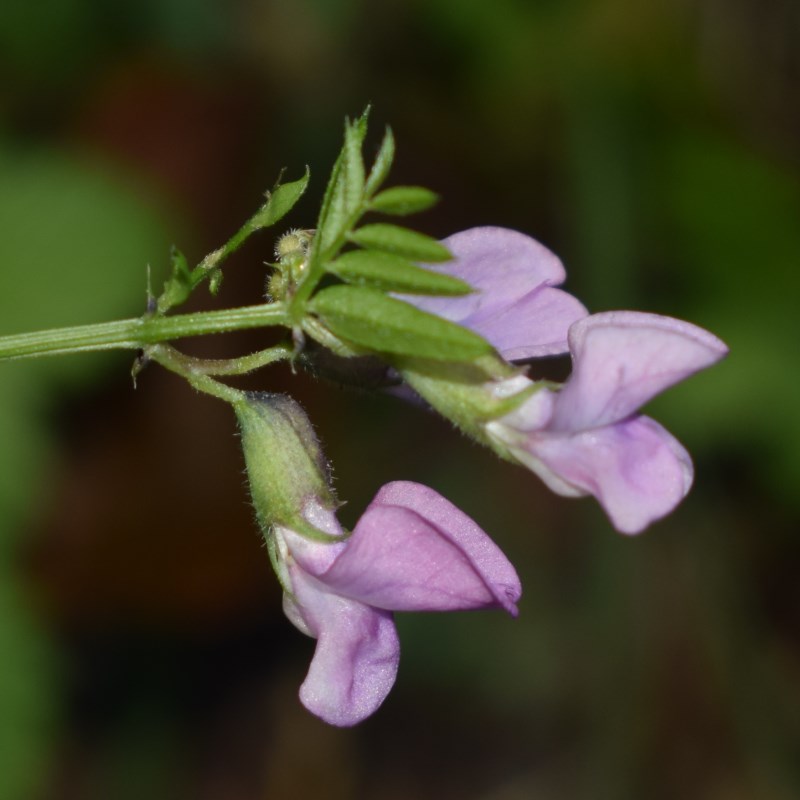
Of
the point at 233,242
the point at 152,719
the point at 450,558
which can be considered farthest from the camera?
the point at 152,719

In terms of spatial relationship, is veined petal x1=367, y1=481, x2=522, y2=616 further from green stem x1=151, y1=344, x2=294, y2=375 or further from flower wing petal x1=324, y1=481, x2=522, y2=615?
green stem x1=151, y1=344, x2=294, y2=375

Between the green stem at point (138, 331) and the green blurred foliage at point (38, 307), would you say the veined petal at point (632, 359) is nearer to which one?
the green stem at point (138, 331)

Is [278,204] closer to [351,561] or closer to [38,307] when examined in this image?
[351,561]

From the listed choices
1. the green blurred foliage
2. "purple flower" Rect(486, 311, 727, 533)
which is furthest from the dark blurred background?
"purple flower" Rect(486, 311, 727, 533)

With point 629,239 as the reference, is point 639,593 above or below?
below

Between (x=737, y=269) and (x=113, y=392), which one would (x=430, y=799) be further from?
(x=737, y=269)

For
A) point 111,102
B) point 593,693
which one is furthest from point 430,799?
point 111,102

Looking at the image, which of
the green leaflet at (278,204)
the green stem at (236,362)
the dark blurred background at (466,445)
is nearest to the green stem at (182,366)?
the green stem at (236,362)
